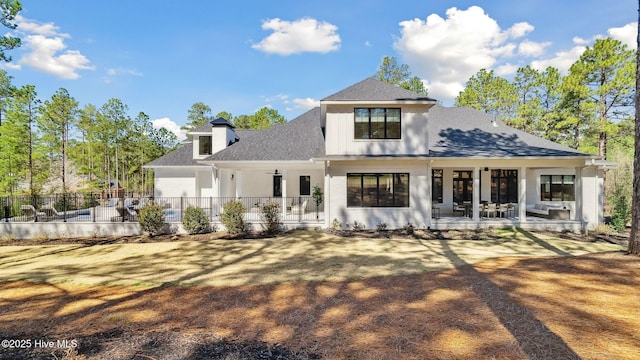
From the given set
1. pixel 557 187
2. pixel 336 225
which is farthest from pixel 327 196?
pixel 557 187

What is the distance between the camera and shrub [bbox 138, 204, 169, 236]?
44.9 feet

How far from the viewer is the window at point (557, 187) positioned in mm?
17734

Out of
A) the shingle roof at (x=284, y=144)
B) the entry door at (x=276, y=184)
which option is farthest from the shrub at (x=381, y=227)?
the entry door at (x=276, y=184)

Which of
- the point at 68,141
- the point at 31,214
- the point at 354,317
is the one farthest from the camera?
the point at 68,141

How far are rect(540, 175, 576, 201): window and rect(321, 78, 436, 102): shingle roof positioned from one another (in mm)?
10586

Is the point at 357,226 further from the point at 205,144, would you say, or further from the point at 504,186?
the point at 205,144

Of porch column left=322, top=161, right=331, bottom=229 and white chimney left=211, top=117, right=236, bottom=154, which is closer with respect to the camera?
porch column left=322, top=161, right=331, bottom=229

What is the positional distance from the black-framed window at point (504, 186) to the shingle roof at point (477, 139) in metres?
2.19

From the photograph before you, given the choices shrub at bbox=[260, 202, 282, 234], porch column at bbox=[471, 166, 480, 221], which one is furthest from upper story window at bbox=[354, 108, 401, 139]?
shrub at bbox=[260, 202, 282, 234]

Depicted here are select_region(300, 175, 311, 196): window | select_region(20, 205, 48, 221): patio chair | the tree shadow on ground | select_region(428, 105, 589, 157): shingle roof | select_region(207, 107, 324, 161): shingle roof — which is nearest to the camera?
the tree shadow on ground

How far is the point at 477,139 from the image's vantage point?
53.7 ft

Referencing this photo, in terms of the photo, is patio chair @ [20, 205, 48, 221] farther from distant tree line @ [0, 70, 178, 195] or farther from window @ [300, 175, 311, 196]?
window @ [300, 175, 311, 196]

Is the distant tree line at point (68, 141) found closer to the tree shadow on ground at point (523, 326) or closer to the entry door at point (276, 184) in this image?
the entry door at point (276, 184)

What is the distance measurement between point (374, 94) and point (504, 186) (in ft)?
33.9
